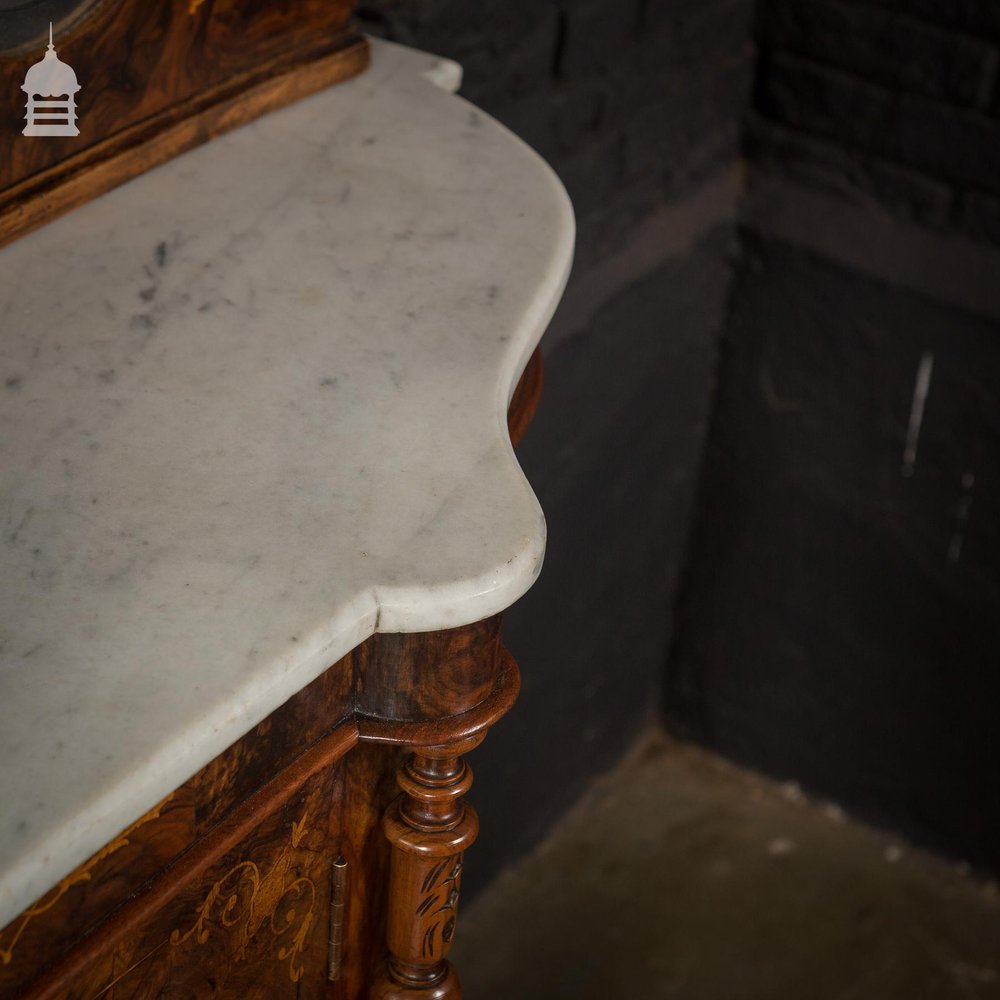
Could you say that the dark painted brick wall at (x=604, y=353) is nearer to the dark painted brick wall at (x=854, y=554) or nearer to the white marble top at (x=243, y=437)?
the dark painted brick wall at (x=854, y=554)

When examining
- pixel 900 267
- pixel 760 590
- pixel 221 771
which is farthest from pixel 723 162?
pixel 221 771

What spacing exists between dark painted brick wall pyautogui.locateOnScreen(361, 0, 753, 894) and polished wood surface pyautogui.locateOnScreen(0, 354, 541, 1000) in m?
0.78

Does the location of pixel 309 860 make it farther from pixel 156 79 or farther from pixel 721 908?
pixel 721 908

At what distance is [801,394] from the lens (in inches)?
83.7

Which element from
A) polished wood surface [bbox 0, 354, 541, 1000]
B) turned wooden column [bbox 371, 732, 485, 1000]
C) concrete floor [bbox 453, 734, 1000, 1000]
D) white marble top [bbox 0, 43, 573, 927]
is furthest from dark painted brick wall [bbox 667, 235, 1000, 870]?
turned wooden column [bbox 371, 732, 485, 1000]

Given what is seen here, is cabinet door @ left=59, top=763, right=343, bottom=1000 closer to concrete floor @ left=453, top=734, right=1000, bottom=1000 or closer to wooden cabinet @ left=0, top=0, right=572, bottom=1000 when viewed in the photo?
wooden cabinet @ left=0, top=0, right=572, bottom=1000

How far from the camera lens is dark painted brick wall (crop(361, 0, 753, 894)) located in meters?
1.65

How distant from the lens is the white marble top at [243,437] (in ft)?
2.29

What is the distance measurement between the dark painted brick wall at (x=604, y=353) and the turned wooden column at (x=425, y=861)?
84 cm

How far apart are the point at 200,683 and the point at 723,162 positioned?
1.53 m

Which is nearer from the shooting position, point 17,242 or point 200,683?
point 200,683

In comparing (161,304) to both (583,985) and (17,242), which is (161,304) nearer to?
(17,242)

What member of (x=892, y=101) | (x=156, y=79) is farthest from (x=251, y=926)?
(x=892, y=101)

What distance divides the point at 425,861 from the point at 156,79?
2.00 feet
